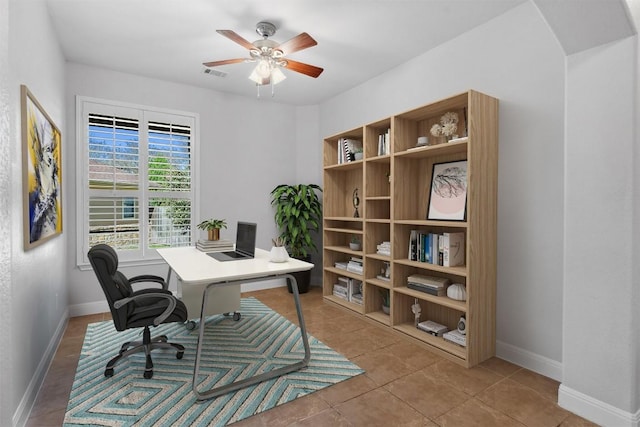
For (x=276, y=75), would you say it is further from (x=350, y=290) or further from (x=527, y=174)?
(x=350, y=290)

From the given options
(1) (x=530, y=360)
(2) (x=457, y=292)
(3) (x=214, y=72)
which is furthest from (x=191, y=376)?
(3) (x=214, y=72)

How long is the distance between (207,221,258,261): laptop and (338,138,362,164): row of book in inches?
61.9

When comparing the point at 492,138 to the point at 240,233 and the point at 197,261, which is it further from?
the point at 197,261

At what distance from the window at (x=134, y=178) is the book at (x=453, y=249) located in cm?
326

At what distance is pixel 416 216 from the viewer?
3.42 metres

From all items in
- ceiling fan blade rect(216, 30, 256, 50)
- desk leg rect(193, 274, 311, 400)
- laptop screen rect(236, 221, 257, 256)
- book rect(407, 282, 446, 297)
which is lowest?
desk leg rect(193, 274, 311, 400)

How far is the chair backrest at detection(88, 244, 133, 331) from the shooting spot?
7.26ft

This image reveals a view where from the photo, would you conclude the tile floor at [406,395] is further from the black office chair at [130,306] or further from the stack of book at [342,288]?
the stack of book at [342,288]

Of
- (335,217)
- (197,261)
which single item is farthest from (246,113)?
(197,261)

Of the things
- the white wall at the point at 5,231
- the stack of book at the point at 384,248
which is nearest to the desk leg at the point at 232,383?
the white wall at the point at 5,231

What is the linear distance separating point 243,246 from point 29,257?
1549 millimetres

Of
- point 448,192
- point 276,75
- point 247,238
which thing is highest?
point 276,75

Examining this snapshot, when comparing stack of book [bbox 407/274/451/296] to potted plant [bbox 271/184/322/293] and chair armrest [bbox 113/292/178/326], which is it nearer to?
potted plant [bbox 271/184/322/293]

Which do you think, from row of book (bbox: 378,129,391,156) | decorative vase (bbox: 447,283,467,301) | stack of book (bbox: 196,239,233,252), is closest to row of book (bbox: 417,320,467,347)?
decorative vase (bbox: 447,283,467,301)
